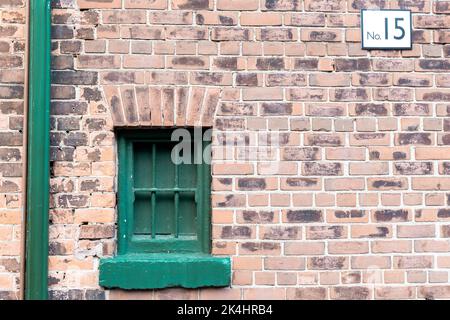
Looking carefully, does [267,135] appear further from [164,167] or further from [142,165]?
[142,165]

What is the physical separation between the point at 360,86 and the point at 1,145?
2.11 meters

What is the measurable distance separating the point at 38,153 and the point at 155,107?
70cm

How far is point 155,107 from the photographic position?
326 cm

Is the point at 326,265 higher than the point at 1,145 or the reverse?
the reverse

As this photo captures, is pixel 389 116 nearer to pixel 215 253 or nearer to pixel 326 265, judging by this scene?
pixel 326 265

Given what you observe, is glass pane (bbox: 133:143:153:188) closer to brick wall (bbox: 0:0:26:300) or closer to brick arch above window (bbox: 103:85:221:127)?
brick arch above window (bbox: 103:85:221:127)

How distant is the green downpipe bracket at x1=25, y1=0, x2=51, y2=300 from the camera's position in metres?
3.12

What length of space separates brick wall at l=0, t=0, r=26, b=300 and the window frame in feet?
1.90

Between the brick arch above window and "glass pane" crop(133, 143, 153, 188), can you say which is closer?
the brick arch above window

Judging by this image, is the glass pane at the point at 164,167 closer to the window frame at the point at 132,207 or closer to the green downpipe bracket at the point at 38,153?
the window frame at the point at 132,207

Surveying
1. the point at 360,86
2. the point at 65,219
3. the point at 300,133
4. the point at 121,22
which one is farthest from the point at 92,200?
the point at 360,86

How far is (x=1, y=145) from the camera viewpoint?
3.23 m

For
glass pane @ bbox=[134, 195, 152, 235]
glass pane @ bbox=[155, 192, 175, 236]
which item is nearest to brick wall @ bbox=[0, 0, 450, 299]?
glass pane @ bbox=[134, 195, 152, 235]

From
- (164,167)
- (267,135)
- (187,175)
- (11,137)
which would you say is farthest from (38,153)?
(267,135)
